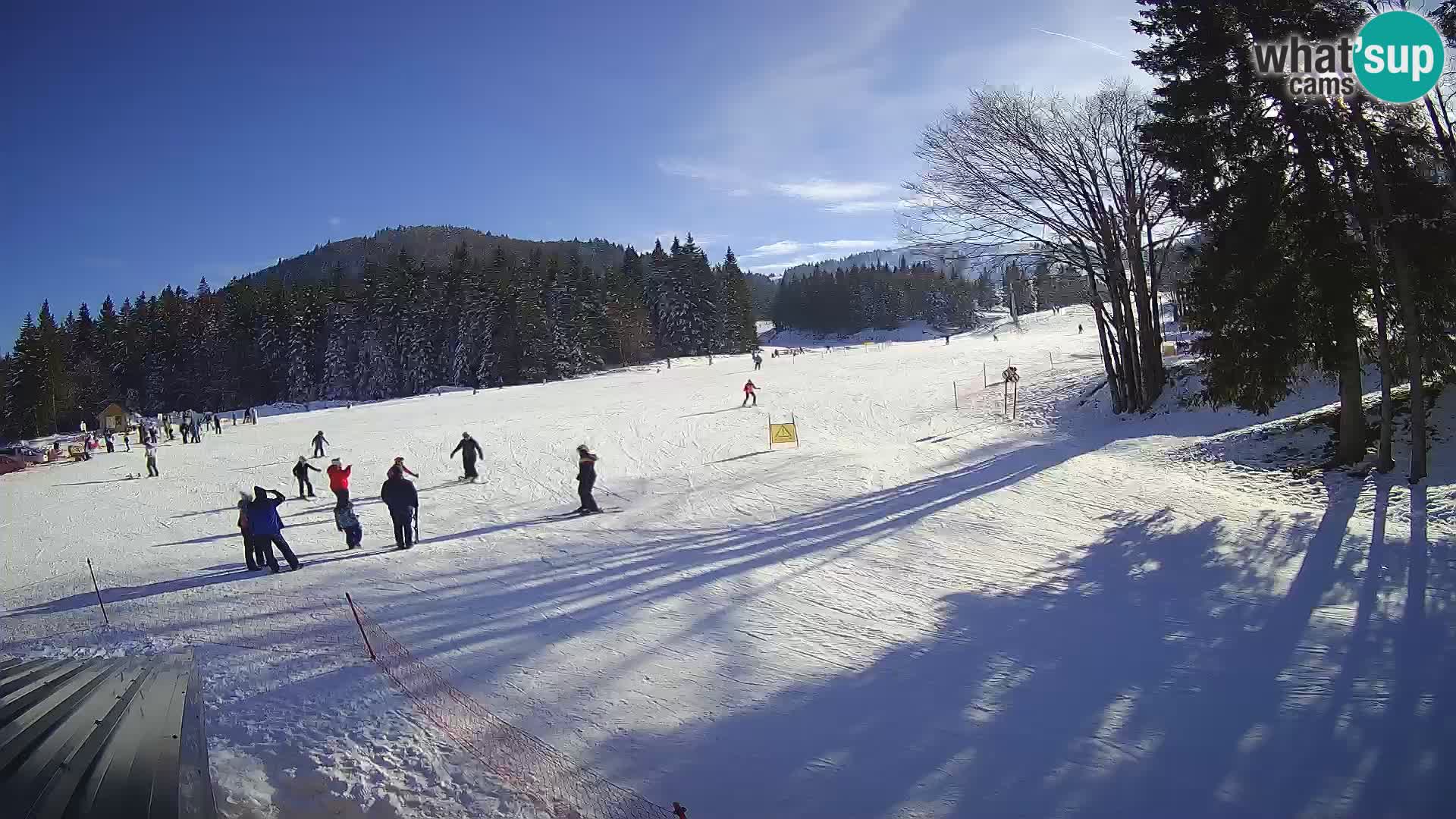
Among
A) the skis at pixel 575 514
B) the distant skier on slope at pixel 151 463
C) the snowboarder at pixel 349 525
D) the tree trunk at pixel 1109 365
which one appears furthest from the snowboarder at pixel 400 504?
the tree trunk at pixel 1109 365

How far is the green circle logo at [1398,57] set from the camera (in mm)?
11406

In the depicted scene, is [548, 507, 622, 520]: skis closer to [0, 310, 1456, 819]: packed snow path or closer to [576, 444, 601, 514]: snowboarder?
[576, 444, 601, 514]: snowboarder

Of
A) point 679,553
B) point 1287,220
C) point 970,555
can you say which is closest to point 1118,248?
point 1287,220

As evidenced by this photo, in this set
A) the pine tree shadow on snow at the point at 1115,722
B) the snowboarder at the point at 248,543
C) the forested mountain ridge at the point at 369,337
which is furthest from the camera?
the forested mountain ridge at the point at 369,337

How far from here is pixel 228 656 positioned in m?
7.46

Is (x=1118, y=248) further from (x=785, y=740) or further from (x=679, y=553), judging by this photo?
(x=785, y=740)

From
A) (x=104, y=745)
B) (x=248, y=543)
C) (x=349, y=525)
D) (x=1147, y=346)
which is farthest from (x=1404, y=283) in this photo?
(x=248, y=543)

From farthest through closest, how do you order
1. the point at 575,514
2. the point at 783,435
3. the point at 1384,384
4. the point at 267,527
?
the point at 783,435 < the point at 575,514 < the point at 1384,384 < the point at 267,527

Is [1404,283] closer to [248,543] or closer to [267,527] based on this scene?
[267,527]

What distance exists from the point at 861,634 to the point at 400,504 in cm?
848

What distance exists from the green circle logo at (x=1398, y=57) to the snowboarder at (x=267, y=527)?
756 inches

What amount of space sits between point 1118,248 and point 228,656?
74.2 ft

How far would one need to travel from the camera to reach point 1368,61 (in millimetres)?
11914

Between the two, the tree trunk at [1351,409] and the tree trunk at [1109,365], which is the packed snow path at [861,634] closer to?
the tree trunk at [1351,409]
